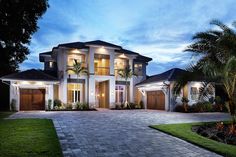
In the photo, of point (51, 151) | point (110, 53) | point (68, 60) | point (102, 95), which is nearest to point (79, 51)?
point (68, 60)

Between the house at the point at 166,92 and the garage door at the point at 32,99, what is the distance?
421 inches

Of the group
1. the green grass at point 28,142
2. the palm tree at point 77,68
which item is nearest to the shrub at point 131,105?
the palm tree at point 77,68

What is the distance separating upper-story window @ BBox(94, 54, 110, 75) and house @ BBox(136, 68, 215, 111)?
4237mm

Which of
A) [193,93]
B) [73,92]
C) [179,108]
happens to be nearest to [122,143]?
[179,108]

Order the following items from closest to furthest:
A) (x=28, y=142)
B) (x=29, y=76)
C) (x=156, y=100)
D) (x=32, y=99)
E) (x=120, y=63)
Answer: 1. (x=28, y=142)
2. (x=29, y=76)
3. (x=32, y=99)
4. (x=156, y=100)
5. (x=120, y=63)

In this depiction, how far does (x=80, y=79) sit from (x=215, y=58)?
1735 centimetres

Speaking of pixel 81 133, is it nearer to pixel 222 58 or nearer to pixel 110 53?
pixel 222 58

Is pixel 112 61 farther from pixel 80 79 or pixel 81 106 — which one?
pixel 81 106

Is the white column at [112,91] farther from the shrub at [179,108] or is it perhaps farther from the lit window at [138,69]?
the shrub at [179,108]

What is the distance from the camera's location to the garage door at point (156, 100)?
26.7 meters

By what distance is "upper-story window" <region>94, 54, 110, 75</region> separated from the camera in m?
29.0

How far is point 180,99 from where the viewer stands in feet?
83.0

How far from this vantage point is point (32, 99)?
25.9m

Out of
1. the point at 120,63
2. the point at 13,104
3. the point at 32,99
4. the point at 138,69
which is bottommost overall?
the point at 13,104
